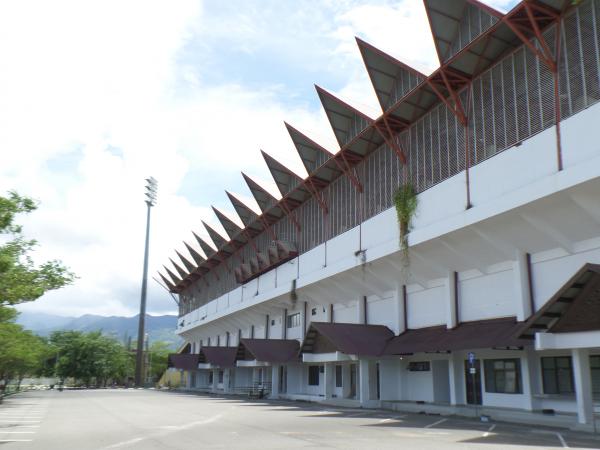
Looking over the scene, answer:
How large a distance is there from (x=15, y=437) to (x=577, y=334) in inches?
638

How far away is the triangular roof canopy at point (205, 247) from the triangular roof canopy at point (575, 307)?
1873 inches

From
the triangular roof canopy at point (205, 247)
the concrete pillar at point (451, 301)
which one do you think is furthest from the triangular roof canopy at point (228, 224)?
the concrete pillar at point (451, 301)

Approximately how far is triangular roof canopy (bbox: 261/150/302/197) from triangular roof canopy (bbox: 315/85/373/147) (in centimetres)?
801

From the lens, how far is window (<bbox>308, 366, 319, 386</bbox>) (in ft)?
126

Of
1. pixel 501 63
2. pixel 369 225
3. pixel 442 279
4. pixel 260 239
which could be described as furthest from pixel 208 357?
pixel 501 63

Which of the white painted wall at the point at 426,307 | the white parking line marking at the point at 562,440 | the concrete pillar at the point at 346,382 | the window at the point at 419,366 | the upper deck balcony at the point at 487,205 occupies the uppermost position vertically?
the upper deck balcony at the point at 487,205

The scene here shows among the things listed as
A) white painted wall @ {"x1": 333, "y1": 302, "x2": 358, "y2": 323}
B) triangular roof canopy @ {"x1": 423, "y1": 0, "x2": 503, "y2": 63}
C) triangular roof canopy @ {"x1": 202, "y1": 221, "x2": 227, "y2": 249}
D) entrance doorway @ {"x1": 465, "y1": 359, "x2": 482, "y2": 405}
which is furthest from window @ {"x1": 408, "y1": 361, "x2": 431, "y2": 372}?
triangular roof canopy @ {"x1": 202, "y1": 221, "x2": 227, "y2": 249}

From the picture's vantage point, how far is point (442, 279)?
26.4 meters

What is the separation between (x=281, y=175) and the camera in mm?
41500

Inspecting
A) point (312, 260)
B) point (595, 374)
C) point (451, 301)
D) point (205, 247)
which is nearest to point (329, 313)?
point (312, 260)

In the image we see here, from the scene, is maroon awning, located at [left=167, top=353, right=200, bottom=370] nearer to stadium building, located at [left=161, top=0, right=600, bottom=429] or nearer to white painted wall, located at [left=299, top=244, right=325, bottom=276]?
stadium building, located at [left=161, top=0, right=600, bottom=429]

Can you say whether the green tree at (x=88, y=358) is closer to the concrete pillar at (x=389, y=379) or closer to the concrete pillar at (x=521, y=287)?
the concrete pillar at (x=389, y=379)

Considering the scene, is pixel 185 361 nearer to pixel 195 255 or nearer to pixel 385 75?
pixel 195 255

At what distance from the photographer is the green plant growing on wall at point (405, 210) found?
25827 millimetres
